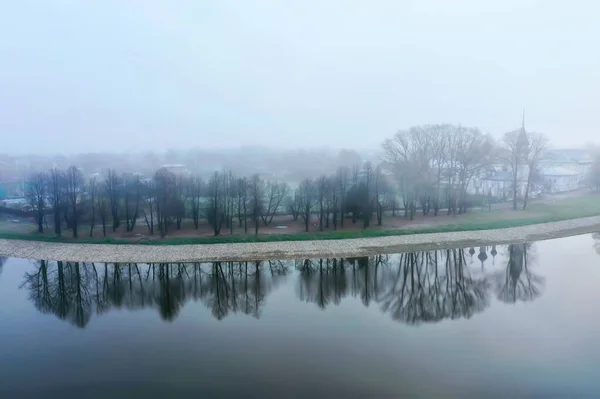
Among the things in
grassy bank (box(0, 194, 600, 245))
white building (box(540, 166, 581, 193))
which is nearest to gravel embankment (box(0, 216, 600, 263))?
grassy bank (box(0, 194, 600, 245))

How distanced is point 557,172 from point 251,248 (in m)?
15.8

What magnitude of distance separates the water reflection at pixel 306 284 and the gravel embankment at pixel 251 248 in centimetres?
38

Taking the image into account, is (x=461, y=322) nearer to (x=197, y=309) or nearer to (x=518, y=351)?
(x=518, y=351)

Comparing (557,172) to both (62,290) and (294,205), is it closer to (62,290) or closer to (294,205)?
(294,205)

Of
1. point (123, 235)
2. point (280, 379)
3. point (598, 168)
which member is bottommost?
point (280, 379)

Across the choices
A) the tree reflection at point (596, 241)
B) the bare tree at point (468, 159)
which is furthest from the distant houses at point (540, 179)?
the tree reflection at point (596, 241)

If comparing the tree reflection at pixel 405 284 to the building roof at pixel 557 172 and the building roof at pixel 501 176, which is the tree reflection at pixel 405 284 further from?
the building roof at pixel 557 172

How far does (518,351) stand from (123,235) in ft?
31.5

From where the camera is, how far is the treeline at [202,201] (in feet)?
40.8

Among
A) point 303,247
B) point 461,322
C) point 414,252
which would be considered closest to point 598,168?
point 414,252

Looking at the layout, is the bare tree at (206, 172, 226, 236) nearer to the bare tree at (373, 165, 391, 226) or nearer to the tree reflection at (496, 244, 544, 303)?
the bare tree at (373, 165, 391, 226)

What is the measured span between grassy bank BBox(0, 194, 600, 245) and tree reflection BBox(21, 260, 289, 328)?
138cm

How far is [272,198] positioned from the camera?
42.1 ft

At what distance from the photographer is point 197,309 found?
7457 mm
